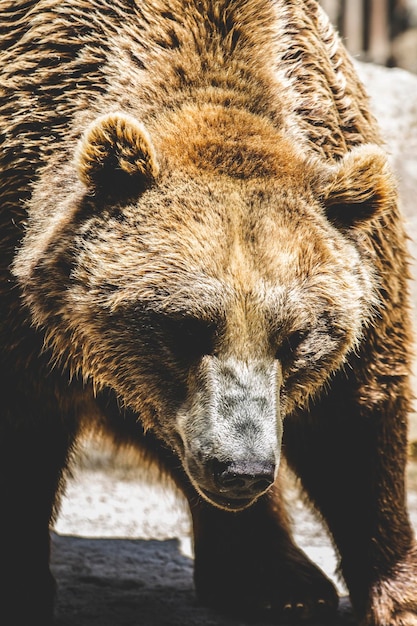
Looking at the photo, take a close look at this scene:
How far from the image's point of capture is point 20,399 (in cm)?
528

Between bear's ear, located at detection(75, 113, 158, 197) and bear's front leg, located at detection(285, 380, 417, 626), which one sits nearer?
bear's ear, located at detection(75, 113, 158, 197)

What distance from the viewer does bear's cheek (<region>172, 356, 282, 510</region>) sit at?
4430 mm

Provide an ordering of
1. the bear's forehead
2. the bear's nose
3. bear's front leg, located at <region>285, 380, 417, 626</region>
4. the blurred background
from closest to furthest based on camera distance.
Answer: the bear's nose < the bear's forehead < bear's front leg, located at <region>285, 380, 417, 626</region> < the blurred background

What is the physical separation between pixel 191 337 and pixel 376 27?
474 inches

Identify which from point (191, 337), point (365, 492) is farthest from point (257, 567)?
point (191, 337)

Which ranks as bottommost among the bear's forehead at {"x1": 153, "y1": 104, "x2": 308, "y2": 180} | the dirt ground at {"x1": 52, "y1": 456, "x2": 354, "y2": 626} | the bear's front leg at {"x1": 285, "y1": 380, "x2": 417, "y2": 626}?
the dirt ground at {"x1": 52, "y1": 456, "x2": 354, "y2": 626}

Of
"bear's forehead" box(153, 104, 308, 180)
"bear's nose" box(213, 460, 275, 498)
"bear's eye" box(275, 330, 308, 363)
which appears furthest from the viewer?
"bear's forehead" box(153, 104, 308, 180)

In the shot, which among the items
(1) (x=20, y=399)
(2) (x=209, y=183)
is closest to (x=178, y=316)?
(2) (x=209, y=183)

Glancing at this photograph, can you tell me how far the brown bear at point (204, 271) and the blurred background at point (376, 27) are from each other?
10.3m

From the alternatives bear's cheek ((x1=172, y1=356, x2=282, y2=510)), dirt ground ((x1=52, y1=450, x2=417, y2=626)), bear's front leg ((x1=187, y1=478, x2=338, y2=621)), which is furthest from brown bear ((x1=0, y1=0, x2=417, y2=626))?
dirt ground ((x1=52, y1=450, x2=417, y2=626))

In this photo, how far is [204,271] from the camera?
461cm

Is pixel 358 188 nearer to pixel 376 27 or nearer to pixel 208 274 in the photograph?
pixel 208 274

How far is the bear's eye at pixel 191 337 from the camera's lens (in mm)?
4633

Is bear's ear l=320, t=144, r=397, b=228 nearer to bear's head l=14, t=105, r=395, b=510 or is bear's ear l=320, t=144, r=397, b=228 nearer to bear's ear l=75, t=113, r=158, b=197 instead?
bear's head l=14, t=105, r=395, b=510
